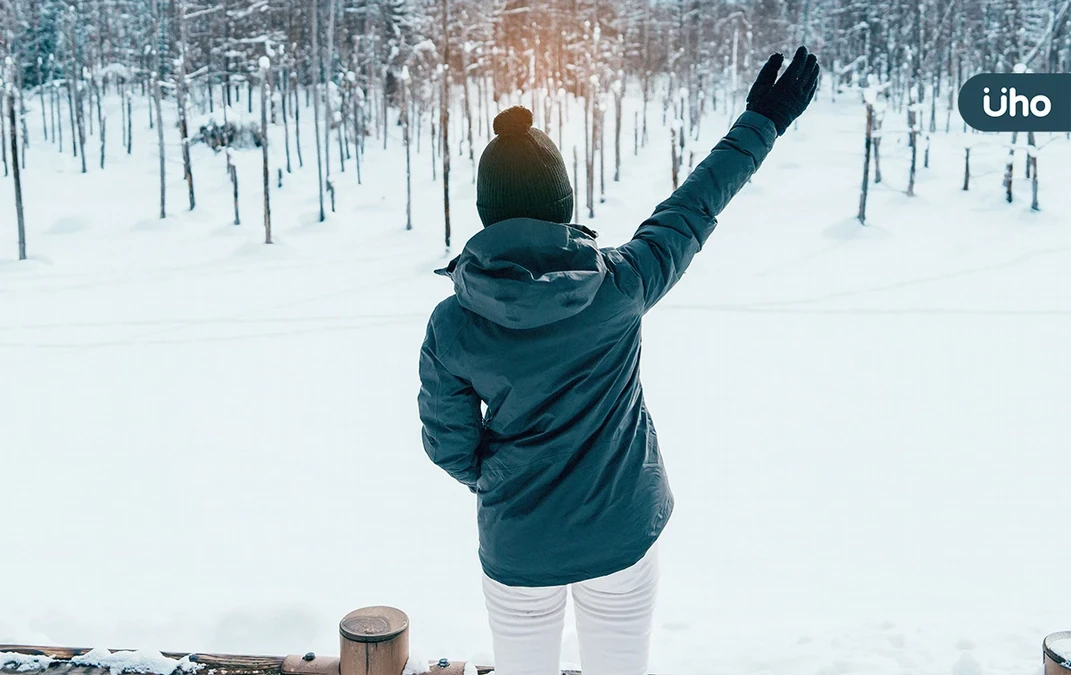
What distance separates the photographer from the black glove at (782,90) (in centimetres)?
149

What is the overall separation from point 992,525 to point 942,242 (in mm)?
10024

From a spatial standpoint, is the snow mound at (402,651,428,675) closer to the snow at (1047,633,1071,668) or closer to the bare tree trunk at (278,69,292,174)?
the snow at (1047,633,1071,668)

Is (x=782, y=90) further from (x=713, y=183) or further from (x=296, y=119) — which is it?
(x=296, y=119)

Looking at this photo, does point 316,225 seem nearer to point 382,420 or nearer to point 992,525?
point 382,420

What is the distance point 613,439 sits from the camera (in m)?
1.34

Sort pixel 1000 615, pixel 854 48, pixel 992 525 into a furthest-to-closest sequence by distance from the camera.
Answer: pixel 854 48 → pixel 992 525 → pixel 1000 615

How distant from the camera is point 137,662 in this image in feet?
6.41

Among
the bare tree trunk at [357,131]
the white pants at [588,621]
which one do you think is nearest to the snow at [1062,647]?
the white pants at [588,621]

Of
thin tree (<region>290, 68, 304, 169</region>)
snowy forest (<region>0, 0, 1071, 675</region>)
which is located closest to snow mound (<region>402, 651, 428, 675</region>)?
snowy forest (<region>0, 0, 1071, 675</region>)

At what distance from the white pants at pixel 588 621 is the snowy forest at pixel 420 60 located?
68.0ft

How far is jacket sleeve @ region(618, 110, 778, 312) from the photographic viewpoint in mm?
1332

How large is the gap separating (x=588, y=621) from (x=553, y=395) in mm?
360

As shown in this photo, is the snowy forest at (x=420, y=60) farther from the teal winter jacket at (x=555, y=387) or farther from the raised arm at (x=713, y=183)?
the teal winter jacket at (x=555, y=387)

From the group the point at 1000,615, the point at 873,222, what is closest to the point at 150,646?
the point at 1000,615
